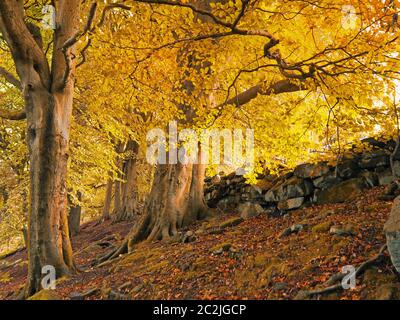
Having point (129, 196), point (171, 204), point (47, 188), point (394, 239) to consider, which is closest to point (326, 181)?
point (171, 204)

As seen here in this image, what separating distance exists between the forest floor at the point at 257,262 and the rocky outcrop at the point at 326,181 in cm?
40

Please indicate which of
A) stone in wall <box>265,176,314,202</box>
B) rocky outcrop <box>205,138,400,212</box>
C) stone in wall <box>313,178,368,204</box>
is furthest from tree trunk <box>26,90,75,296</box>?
stone in wall <box>313,178,368,204</box>

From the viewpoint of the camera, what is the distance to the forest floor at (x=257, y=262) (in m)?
4.84

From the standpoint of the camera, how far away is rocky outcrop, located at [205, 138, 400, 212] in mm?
8023

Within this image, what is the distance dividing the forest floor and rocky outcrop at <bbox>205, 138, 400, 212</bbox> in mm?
404

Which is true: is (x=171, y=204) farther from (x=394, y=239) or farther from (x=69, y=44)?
(x=394, y=239)

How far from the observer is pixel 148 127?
11.5 metres

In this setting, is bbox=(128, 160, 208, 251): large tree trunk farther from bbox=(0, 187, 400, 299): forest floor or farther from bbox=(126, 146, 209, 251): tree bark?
bbox=(0, 187, 400, 299): forest floor

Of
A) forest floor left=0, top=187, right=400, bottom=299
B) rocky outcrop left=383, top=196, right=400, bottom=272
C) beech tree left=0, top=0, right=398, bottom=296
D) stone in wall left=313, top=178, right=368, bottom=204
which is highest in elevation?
beech tree left=0, top=0, right=398, bottom=296

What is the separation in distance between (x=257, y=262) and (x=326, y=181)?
3.71m

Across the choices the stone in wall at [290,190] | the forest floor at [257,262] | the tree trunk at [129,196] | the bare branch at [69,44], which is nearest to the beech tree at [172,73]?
the bare branch at [69,44]

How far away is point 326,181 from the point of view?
8625 millimetres
